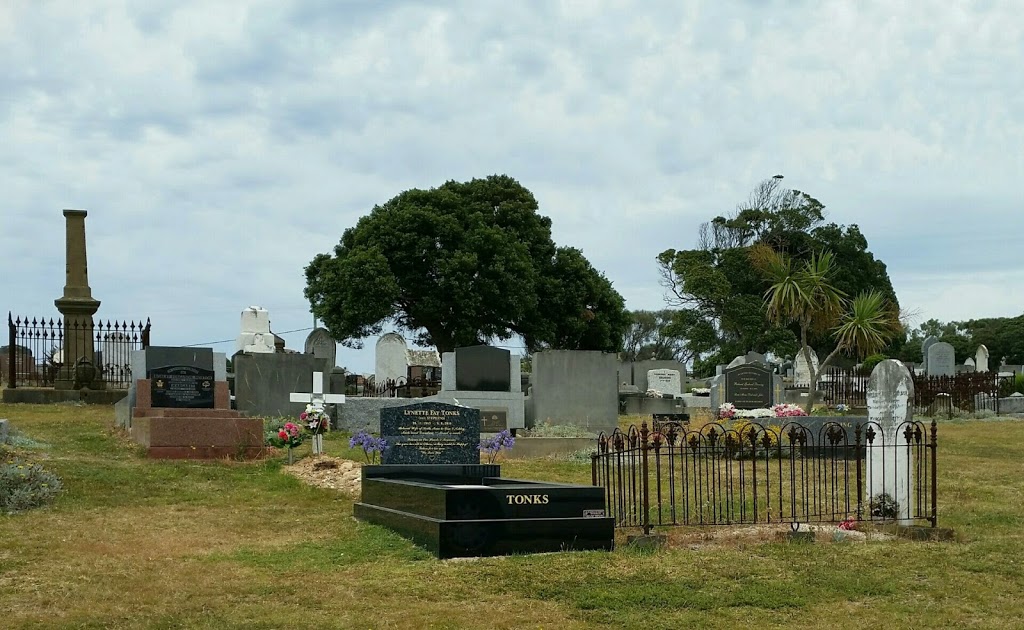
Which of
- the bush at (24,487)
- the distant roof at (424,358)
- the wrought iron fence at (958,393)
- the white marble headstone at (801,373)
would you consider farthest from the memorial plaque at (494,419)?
the white marble headstone at (801,373)

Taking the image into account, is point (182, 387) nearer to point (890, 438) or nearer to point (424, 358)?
point (890, 438)

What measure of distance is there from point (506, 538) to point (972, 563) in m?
3.57

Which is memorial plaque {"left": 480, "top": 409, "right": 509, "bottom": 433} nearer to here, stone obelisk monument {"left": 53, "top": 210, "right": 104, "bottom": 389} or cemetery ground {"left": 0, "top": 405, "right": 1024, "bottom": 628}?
cemetery ground {"left": 0, "top": 405, "right": 1024, "bottom": 628}

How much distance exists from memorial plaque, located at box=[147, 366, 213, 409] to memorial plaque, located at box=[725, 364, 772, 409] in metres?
11.6

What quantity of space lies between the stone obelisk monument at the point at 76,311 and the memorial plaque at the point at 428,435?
594 inches

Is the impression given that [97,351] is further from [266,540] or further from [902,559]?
[902,559]

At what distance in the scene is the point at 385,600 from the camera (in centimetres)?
726

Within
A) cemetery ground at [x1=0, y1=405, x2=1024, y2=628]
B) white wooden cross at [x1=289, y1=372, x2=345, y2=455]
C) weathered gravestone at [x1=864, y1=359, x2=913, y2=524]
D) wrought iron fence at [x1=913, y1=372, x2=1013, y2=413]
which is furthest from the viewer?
wrought iron fence at [x1=913, y1=372, x2=1013, y2=413]

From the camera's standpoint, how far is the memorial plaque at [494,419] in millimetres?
19469

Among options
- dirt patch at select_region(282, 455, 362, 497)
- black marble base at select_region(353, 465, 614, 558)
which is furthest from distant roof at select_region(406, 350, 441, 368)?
black marble base at select_region(353, 465, 614, 558)

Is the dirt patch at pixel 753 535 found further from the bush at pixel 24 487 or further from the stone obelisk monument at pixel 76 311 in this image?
the stone obelisk monument at pixel 76 311

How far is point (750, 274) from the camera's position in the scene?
171 ft

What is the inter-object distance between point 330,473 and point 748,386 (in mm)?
12737

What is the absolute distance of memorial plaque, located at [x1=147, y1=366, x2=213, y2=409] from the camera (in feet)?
59.1
